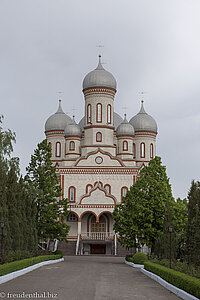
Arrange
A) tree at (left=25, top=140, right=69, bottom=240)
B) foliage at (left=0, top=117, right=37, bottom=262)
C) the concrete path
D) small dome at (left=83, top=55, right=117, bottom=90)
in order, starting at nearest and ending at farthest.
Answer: the concrete path < foliage at (left=0, top=117, right=37, bottom=262) < tree at (left=25, top=140, right=69, bottom=240) < small dome at (left=83, top=55, right=117, bottom=90)

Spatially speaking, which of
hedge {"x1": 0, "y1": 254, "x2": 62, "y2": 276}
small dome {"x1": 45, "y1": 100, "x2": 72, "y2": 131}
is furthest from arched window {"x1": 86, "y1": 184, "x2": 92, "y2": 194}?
hedge {"x1": 0, "y1": 254, "x2": 62, "y2": 276}

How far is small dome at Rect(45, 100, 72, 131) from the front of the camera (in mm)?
56953

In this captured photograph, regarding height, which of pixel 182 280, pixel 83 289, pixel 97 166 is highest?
pixel 97 166

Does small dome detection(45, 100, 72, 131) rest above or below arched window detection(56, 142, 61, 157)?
above

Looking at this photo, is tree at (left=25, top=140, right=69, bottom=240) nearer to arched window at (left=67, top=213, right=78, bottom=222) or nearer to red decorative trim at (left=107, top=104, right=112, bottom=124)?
arched window at (left=67, top=213, right=78, bottom=222)

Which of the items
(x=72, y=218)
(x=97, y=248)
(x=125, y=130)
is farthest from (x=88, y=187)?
(x=125, y=130)

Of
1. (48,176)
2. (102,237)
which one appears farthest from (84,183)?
(48,176)

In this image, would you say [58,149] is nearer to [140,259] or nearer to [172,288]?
[140,259]

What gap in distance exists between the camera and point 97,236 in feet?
150

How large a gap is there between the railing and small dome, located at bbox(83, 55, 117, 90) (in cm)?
1634

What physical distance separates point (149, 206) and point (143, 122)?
2731 centimetres

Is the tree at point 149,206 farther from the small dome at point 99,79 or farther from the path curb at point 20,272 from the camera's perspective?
the small dome at point 99,79

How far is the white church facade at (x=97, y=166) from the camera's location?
46062 millimetres

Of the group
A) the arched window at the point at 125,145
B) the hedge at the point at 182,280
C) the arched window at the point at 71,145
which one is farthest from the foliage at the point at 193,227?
the arched window at the point at 71,145
